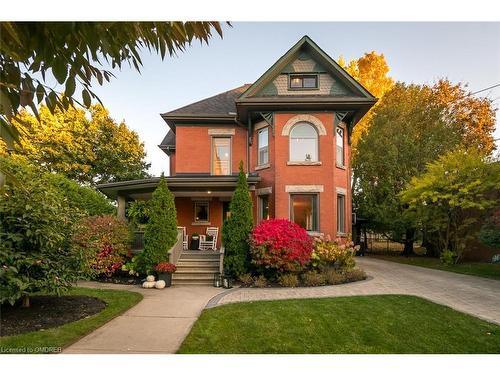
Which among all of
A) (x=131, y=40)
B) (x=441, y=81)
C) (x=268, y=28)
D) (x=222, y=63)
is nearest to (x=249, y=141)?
(x=222, y=63)

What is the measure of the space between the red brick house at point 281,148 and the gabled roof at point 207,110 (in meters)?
0.06

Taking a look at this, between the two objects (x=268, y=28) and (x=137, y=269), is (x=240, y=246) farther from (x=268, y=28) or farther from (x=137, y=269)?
(x=268, y=28)

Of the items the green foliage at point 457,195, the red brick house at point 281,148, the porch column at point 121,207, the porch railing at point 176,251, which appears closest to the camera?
the porch railing at point 176,251

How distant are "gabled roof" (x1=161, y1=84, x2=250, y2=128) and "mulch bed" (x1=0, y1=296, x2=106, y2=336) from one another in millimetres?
8685

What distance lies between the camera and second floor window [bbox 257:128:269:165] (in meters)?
13.2

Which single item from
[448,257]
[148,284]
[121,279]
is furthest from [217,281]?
[448,257]

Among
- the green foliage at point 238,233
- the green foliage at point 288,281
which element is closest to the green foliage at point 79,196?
the green foliage at point 238,233

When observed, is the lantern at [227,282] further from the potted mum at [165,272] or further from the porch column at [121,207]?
the porch column at [121,207]

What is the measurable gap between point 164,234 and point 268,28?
736 centimetres

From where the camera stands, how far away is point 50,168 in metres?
23.4

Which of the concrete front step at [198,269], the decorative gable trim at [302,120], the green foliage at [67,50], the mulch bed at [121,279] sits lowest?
the mulch bed at [121,279]

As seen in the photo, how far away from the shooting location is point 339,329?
535 centimetres

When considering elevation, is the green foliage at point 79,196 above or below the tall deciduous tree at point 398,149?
below

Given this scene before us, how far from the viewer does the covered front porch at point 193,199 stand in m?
12.4
